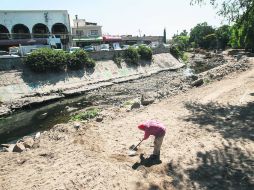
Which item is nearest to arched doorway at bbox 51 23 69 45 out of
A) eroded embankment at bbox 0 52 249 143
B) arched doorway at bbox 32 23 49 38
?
arched doorway at bbox 32 23 49 38

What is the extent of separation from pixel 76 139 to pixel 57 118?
32.9ft

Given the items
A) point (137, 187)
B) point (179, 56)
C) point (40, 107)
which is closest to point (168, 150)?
point (137, 187)

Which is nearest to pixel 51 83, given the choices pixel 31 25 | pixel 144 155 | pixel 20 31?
pixel 144 155

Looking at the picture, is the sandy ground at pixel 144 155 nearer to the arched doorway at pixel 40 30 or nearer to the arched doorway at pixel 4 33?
the arched doorway at pixel 4 33

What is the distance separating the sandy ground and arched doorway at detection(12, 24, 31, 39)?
41801 mm

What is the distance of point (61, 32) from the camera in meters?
58.9

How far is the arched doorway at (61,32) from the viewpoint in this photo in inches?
2282

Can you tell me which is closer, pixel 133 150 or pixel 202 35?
pixel 133 150

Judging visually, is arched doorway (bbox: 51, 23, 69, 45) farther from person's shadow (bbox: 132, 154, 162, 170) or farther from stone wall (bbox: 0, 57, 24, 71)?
person's shadow (bbox: 132, 154, 162, 170)

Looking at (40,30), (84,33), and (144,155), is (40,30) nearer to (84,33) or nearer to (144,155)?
(84,33)

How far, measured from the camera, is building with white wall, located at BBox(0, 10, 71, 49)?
53031 millimetres

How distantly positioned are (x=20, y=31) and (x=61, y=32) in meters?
7.30

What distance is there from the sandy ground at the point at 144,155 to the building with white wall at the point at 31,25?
41837 millimetres

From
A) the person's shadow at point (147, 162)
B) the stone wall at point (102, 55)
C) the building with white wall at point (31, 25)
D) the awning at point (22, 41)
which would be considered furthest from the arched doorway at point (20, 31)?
the person's shadow at point (147, 162)
